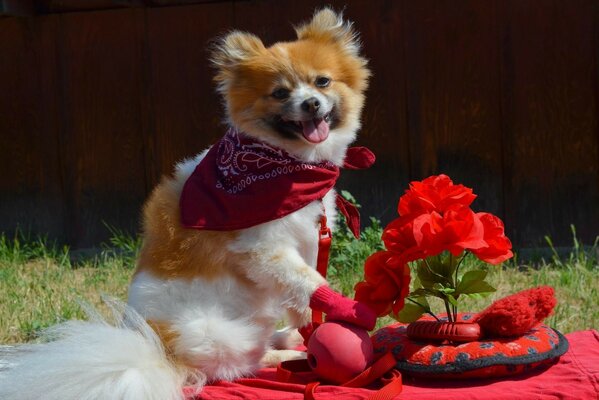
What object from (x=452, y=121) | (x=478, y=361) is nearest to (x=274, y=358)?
(x=478, y=361)

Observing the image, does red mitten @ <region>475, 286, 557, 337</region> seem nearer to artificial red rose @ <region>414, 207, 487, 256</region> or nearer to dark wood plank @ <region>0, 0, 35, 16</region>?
artificial red rose @ <region>414, 207, 487, 256</region>

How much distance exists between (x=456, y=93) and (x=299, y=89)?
2717 millimetres

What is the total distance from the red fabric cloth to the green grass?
992 mm

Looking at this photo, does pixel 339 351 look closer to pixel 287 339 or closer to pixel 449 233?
pixel 449 233

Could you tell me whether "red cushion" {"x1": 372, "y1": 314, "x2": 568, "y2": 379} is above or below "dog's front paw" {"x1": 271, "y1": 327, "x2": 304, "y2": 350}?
above

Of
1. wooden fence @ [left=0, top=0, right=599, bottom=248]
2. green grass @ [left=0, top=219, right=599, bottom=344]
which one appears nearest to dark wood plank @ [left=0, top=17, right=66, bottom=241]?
wooden fence @ [left=0, top=0, right=599, bottom=248]

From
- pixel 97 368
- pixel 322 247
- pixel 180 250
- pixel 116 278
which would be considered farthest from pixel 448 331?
pixel 116 278

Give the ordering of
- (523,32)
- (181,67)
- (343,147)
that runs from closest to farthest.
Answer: (343,147), (523,32), (181,67)

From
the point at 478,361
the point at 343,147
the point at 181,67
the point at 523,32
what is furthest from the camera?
the point at 181,67

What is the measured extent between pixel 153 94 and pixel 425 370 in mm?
3517

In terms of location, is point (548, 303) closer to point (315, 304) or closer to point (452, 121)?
point (315, 304)

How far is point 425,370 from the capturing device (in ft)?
8.59

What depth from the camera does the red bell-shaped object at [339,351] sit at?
259 centimetres

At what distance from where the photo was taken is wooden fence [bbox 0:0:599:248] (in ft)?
16.9
